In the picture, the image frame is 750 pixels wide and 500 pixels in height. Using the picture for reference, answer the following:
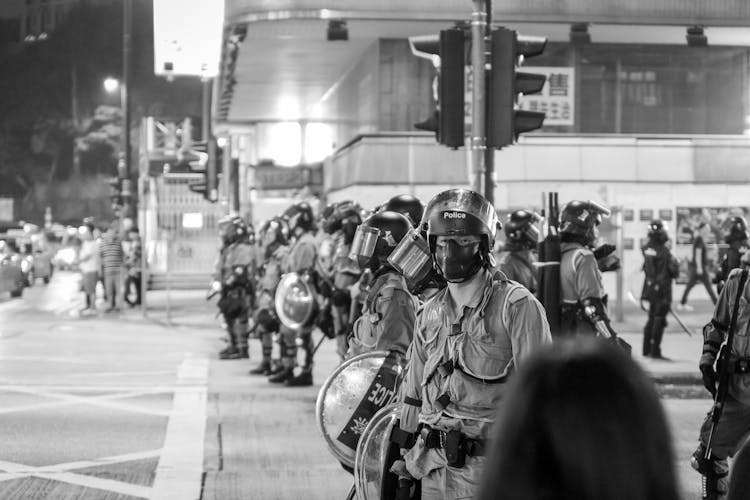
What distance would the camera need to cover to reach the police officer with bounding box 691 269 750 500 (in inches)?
256

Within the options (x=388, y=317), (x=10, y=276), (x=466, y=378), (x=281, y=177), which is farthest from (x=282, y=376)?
(x=10, y=276)

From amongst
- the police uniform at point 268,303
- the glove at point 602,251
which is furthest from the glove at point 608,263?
the police uniform at point 268,303

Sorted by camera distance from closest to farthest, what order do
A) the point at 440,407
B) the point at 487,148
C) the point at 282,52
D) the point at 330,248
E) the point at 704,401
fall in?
1. the point at 440,407
2. the point at 487,148
3. the point at 704,401
4. the point at 330,248
5. the point at 282,52

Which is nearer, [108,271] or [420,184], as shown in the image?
Result: [420,184]

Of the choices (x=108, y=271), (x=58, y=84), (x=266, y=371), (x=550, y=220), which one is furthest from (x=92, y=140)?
(x=550, y=220)

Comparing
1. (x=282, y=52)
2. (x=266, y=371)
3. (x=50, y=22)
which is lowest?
(x=266, y=371)

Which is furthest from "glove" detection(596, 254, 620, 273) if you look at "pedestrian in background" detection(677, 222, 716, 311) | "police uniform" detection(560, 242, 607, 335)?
"pedestrian in background" detection(677, 222, 716, 311)

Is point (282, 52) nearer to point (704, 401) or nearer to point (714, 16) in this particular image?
point (714, 16)

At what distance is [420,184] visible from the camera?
81.5 feet

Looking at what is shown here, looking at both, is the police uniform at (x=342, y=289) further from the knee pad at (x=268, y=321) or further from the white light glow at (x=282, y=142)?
the white light glow at (x=282, y=142)

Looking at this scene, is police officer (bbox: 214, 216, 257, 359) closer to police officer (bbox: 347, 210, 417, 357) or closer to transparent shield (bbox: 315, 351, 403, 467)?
police officer (bbox: 347, 210, 417, 357)

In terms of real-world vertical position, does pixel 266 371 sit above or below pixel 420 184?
below

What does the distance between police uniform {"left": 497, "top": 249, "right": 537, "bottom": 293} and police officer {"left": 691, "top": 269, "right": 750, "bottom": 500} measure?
163 inches

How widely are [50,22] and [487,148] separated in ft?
271
